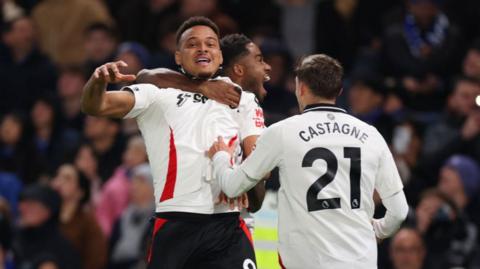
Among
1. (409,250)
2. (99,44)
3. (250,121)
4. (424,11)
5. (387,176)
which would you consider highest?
(424,11)

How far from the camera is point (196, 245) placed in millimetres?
7090

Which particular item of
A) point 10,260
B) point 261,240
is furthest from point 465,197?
point 10,260

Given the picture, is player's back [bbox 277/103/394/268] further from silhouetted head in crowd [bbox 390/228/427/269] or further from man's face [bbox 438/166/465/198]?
man's face [bbox 438/166/465/198]

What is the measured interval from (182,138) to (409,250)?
11.0 feet

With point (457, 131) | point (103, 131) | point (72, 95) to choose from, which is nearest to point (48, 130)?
point (72, 95)

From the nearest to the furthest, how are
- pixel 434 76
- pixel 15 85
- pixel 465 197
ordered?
pixel 465 197 → pixel 434 76 → pixel 15 85

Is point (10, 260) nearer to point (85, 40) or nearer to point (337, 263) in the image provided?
point (85, 40)

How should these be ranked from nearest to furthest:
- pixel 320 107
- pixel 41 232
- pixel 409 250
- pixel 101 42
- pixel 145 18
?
1. pixel 320 107
2. pixel 409 250
3. pixel 41 232
4. pixel 101 42
5. pixel 145 18

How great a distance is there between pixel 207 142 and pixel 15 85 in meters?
6.81

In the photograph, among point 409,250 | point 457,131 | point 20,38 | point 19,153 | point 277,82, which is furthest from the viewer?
point 20,38

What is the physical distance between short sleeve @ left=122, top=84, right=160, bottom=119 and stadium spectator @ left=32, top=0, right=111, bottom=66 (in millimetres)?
7179

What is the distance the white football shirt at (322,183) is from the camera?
6.85m

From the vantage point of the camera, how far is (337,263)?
6816 millimetres

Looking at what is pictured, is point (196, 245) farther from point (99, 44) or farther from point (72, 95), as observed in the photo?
point (99, 44)
